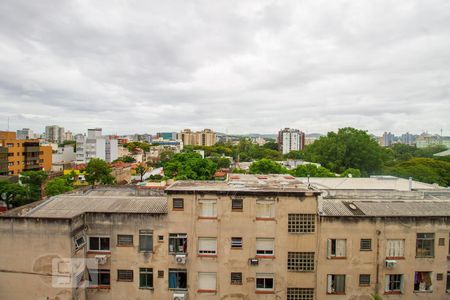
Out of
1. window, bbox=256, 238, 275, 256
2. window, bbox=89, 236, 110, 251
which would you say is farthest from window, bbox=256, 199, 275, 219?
window, bbox=89, 236, 110, 251

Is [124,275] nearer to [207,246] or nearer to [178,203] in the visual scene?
[207,246]

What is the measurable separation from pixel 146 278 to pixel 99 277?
2.77m

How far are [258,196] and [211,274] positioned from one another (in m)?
5.31

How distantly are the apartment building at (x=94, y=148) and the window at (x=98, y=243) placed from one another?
261 feet

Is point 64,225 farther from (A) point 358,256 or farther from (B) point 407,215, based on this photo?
(B) point 407,215

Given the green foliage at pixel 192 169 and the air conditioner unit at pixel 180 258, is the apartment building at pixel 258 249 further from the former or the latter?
the green foliage at pixel 192 169

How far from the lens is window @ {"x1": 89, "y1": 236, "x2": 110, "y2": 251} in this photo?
54.6 ft

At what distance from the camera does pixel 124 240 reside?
1662cm

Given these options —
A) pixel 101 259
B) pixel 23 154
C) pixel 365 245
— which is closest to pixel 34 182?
pixel 23 154

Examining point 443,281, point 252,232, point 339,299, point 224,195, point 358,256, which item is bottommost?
point 339,299

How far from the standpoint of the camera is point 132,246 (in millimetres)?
16531

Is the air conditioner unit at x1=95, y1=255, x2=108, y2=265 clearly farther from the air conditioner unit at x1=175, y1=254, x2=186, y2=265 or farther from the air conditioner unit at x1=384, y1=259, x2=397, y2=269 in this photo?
the air conditioner unit at x1=384, y1=259, x2=397, y2=269

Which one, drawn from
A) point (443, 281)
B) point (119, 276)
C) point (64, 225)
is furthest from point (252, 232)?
point (443, 281)

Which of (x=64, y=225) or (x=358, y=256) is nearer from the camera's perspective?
(x=64, y=225)
